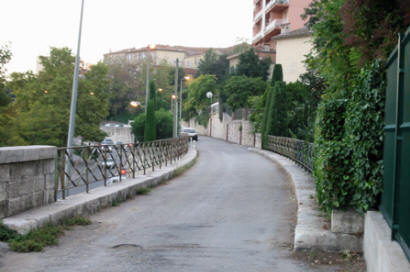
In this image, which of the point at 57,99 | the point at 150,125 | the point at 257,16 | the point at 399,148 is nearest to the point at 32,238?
the point at 399,148

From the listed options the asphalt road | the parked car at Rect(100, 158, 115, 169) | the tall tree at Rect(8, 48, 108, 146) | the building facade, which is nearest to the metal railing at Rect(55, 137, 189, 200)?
the parked car at Rect(100, 158, 115, 169)

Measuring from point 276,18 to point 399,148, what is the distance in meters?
55.6

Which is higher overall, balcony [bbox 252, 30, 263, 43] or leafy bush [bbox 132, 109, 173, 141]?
balcony [bbox 252, 30, 263, 43]

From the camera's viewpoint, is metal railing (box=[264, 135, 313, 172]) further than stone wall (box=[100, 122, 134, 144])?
No

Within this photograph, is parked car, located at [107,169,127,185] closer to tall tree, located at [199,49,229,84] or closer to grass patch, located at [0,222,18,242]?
grass patch, located at [0,222,18,242]

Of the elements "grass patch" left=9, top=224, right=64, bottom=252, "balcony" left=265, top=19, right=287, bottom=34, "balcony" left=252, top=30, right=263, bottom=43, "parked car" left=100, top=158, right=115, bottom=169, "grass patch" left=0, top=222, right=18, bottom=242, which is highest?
"balcony" left=252, top=30, right=263, bottom=43

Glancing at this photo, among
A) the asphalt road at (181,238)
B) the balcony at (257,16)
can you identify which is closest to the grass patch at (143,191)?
the asphalt road at (181,238)

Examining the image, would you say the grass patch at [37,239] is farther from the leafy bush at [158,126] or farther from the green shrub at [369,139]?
the leafy bush at [158,126]

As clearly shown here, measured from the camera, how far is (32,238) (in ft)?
20.6

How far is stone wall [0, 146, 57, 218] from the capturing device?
21.5 feet

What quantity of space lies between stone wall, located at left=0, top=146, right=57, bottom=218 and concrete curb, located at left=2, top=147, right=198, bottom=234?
143mm

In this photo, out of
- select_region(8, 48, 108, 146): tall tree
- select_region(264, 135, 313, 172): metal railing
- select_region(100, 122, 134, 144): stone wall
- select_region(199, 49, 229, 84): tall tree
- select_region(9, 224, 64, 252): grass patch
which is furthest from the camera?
select_region(199, 49, 229, 84): tall tree

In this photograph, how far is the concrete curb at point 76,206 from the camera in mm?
6492

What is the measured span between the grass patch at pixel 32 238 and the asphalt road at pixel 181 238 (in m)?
0.13
